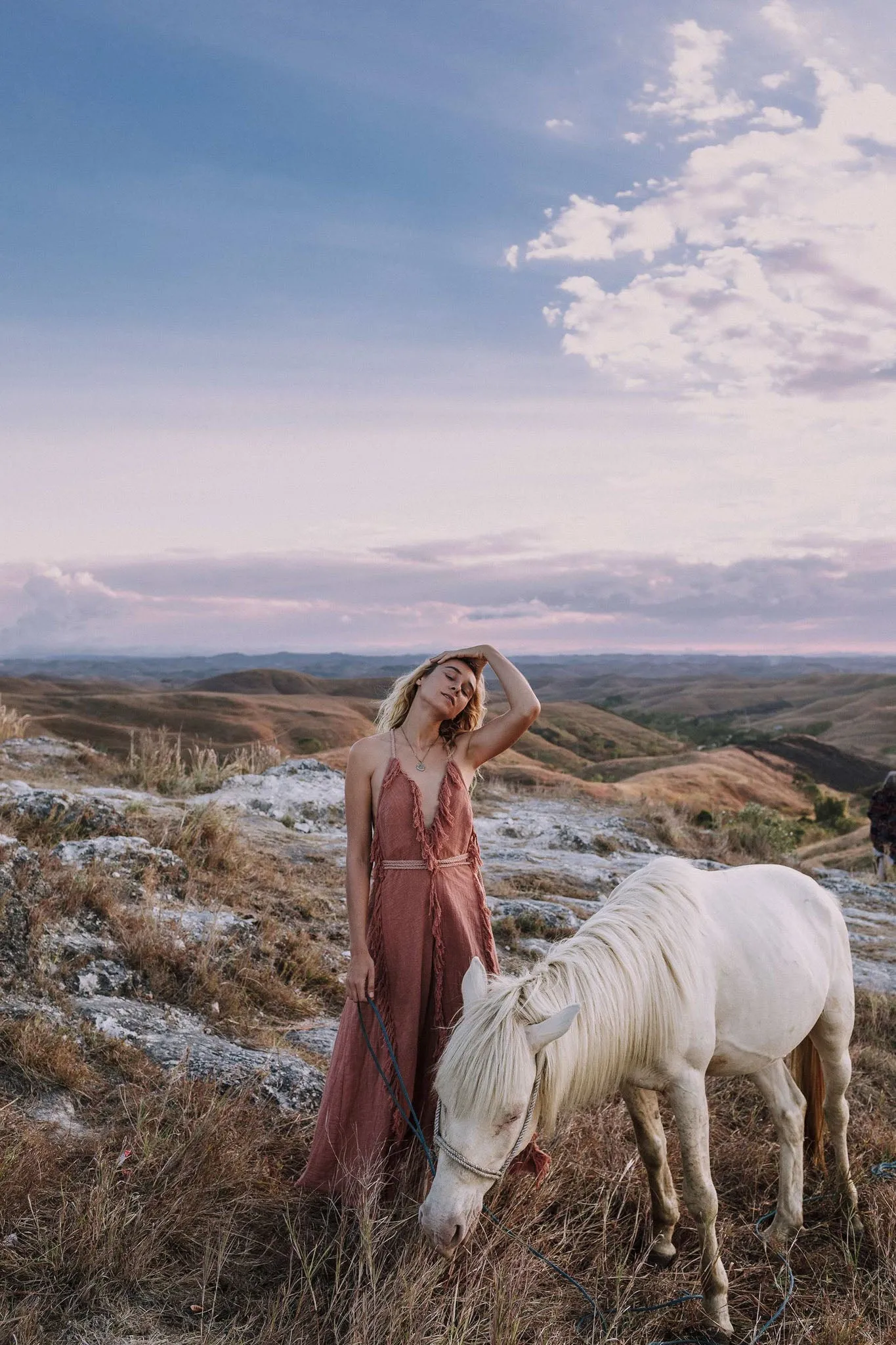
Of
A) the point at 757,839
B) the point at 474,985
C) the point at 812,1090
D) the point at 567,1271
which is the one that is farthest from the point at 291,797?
the point at 474,985

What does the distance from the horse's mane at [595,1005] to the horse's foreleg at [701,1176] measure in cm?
19

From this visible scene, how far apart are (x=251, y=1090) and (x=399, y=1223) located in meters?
1.35

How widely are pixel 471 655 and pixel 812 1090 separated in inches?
105

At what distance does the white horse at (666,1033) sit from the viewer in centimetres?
246

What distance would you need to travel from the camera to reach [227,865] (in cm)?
675

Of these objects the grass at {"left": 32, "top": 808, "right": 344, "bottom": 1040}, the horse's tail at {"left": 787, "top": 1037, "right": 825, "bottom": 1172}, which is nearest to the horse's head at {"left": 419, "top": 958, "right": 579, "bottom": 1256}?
the horse's tail at {"left": 787, "top": 1037, "right": 825, "bottom": 1172}

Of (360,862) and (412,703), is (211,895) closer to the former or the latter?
(360,862)

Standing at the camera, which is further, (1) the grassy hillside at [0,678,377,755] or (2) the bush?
(1) the grassy hillside at [0,678,377,755]

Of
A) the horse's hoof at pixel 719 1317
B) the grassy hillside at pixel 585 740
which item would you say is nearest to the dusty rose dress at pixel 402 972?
the horse's hoof at pixel 719 1317

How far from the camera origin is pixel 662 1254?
317cm

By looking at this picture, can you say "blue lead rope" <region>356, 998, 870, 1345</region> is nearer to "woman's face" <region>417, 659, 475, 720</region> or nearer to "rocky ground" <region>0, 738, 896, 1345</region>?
"rocky ground" <region>0, 738, 896, 1345</region>

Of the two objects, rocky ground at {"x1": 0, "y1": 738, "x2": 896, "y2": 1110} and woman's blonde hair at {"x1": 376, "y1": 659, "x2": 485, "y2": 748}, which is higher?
woman's blonde hair at {"x1": 376, "y1": 659, "x2": 485, "y2": 748}

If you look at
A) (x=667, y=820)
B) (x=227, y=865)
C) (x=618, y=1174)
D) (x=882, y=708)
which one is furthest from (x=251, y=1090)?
(x=882, y=708)

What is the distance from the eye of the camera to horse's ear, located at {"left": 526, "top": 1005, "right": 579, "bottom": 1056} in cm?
241
